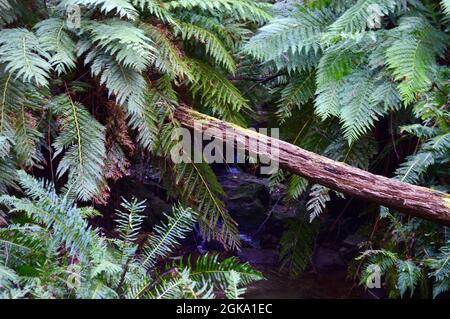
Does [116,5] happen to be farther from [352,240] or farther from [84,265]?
[352,240]

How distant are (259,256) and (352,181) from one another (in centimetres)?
150

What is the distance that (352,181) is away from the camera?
250 centimetres

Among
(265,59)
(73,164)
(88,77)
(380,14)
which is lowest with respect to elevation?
(73,164)

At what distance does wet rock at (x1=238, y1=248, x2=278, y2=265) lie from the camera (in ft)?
12.3

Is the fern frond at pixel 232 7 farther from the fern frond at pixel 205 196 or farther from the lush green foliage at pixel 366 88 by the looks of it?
the fern frond at pixel 205 196

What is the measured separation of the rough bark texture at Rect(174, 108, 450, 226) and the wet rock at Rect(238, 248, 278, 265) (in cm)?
116

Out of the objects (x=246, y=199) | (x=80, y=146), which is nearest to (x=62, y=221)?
(x=80, y=146)

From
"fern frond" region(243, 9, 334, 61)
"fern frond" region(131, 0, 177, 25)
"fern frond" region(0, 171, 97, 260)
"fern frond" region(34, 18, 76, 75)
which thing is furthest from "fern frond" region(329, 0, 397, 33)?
"fern frond" region(0, 171, 97, 260)

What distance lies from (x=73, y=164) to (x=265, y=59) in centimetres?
118

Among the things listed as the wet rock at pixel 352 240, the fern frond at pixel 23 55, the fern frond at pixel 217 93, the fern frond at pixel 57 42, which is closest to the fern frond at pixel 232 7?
the fern frond at pixel 217 93
